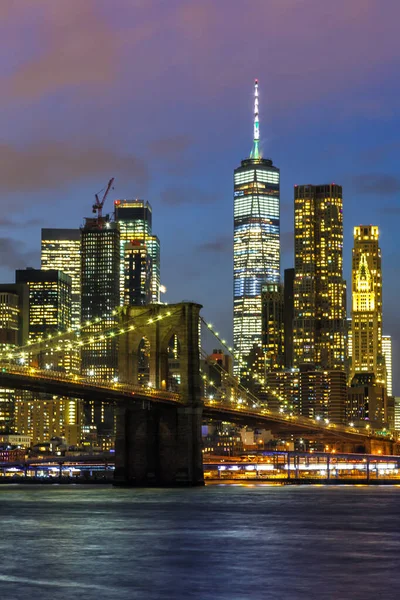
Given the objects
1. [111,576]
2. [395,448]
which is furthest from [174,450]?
[395,448]

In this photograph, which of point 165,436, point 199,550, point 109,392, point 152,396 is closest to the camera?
point 199,550

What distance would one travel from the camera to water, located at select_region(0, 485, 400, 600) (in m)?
35.0

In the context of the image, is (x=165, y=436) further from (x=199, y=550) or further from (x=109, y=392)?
(x=199, y=550)

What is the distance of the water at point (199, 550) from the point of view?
35.0m

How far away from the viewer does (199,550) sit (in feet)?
151

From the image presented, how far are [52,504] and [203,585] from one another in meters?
43.3

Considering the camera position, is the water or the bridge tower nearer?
the water

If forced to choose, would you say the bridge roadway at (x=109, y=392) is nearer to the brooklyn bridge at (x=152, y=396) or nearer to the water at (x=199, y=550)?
the brooklyn bridge at (x=152, y=396)

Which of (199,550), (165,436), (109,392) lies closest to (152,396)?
(109,392)

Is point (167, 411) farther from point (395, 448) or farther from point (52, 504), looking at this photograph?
point (395, 448)

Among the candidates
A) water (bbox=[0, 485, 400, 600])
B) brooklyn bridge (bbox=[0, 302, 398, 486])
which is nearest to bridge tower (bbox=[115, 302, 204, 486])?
brooklyn bridge (bbox=[0, 302, 398, 486])

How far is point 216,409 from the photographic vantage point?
353ft

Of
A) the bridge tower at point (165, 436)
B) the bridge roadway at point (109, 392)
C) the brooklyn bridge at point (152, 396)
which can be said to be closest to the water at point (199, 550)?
the bridge roadway at point (109, 392)

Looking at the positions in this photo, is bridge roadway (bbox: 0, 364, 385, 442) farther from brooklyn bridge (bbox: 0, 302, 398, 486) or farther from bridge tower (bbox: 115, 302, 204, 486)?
bridge tower (bbox: 115, 302, 204, 486)
